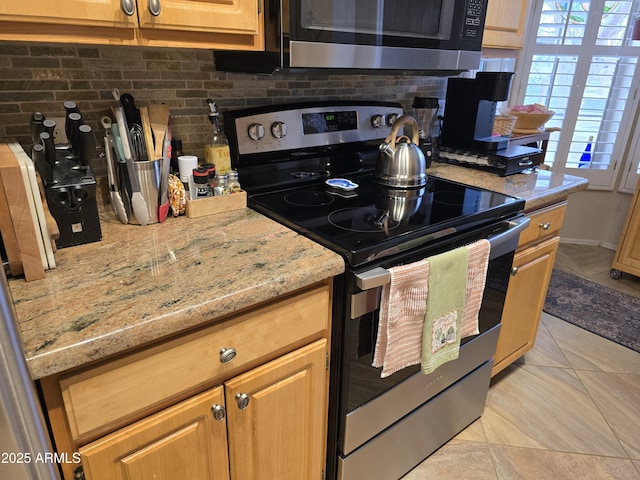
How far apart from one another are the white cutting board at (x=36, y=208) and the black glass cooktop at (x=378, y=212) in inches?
21.4

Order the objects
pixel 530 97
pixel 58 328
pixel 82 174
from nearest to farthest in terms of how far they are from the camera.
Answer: pixel 58 328 < pixel 82 174 < pixel 530 97

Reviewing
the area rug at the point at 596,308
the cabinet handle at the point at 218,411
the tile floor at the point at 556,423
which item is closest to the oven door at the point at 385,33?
the cabinet handle at the point at 218,411

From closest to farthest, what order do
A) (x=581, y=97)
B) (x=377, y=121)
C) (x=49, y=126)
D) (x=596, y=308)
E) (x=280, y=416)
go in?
(x=49, y=126)
(x=280, y=416)
(x=377, y=121)
(x=596, y=308)
(x=581, y=97)

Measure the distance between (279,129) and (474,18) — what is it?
724 millimetres

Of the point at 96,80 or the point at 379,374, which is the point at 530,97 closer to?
the point at 379,374

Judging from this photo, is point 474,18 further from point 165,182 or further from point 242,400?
point 242,400

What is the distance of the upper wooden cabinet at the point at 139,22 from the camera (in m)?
0.81

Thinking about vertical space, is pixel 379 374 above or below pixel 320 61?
below

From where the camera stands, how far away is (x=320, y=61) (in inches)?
44.4

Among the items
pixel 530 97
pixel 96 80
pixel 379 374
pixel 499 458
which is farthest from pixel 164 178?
pixel 530 97

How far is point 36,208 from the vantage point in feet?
2.82

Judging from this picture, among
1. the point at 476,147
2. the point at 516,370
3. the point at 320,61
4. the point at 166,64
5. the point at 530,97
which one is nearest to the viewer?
the point at 320,61

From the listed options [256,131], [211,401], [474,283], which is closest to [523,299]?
[474,283]

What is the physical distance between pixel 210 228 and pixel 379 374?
608 millimetres
